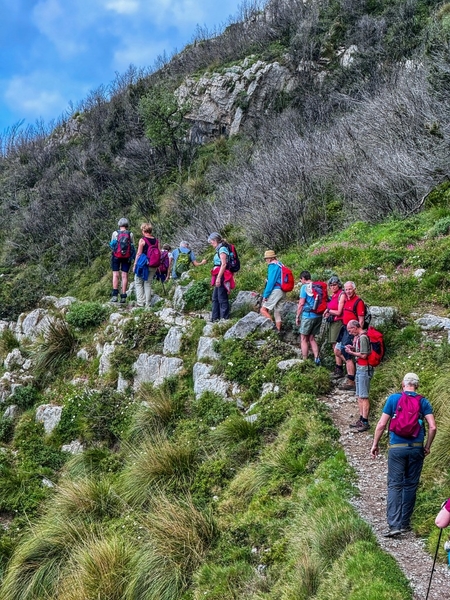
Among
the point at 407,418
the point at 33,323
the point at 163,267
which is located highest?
the point at 163,267

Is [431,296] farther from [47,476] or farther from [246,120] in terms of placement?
[246,120]

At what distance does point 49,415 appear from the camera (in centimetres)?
1140

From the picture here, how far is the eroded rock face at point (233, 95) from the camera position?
29.5m

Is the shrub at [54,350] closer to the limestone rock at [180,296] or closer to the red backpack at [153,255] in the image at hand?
the limestone rock at [180,296]

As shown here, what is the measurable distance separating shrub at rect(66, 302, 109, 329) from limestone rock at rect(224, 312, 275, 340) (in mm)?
3890

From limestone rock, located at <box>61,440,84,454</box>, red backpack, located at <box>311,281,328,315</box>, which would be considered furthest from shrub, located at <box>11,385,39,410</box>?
red backpack, located at <box>311,281,328,315</box>

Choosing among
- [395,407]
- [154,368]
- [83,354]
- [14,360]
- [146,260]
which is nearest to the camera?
[395,407]

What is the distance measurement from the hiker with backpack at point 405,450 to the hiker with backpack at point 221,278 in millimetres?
5547

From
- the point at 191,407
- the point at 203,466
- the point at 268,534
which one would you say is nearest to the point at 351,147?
the point at 191,407

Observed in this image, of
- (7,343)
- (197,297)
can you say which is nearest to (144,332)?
(197,297)

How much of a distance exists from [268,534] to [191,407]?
3.91m

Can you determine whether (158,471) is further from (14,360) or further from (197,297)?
(14,360)

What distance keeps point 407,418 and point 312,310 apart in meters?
4.18

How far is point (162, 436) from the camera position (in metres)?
9.27
